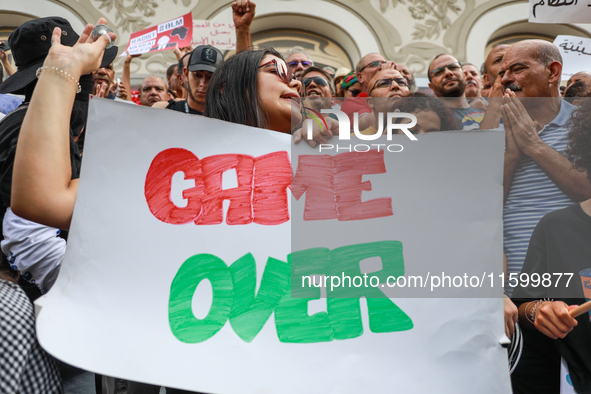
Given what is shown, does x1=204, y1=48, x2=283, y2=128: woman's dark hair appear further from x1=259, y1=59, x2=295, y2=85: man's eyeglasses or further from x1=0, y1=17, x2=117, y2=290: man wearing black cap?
x1=0, y1=17, x2=117, y2=290: man wearing black cap

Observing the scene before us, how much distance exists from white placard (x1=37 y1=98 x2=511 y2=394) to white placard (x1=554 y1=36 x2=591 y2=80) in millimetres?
2677

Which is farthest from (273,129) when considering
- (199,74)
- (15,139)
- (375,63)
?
(375,63)

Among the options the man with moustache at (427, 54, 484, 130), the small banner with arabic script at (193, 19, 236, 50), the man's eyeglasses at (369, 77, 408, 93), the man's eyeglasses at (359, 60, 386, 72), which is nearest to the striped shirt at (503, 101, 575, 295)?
the man's eyeglasses at (369, 77, 408, 93)

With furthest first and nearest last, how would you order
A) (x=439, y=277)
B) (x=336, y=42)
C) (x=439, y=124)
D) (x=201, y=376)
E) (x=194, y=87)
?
(x=336, y=42) < (x=194, y=87) < (x=439, y=124) < (x=439, y=277) < (x=201, y=376)

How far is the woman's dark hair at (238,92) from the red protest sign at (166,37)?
2.67 m

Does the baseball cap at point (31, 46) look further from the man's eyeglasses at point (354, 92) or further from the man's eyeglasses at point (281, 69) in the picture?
the man's eyeglasses at point (354, 92)

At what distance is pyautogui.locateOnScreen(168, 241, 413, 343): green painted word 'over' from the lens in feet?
3.28

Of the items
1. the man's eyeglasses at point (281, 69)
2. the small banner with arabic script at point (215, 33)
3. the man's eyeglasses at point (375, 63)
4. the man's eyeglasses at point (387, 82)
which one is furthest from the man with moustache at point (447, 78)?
the small banner with arabic script at point (215, 33)

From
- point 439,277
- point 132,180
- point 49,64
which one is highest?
point 49,64

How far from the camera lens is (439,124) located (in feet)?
5.82

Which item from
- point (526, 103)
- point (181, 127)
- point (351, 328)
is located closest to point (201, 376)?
point (351, 328)

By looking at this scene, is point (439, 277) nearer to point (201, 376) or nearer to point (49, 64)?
point (201, 376)

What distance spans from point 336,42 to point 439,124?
7.15m

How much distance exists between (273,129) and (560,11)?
1.56 metres
